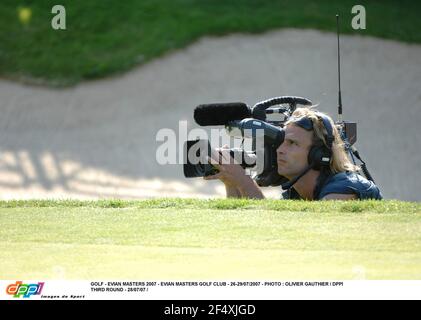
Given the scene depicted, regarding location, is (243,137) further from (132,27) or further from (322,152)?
(132,27)

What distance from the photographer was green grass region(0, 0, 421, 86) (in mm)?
17406

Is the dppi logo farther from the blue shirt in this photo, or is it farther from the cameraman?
the blue shirt

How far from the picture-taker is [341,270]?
490cm

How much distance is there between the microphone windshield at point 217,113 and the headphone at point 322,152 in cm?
47

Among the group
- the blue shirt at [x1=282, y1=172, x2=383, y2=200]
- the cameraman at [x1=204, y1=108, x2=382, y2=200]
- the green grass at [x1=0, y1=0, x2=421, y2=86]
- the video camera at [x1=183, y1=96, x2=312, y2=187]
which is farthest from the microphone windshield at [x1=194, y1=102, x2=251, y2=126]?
the green grass at [x1=0, y1=0, x2=421, y2=86]

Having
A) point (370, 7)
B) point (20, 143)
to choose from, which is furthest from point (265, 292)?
point (370, 7)

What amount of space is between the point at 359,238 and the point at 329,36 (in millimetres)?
12683

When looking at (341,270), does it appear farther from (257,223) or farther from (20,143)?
(20,143)

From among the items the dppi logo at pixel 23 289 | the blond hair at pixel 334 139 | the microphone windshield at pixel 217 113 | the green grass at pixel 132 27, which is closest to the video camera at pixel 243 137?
the microphone windshield at pixel 217 113

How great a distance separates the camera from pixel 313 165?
6.73 metres

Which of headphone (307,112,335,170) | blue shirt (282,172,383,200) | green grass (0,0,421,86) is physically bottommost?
green grass (0,0,421,86)

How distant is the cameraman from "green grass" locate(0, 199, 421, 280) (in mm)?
190

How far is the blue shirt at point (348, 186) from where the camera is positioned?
270 inches

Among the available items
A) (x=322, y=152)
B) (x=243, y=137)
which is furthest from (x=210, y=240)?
(x=322, y=152)
